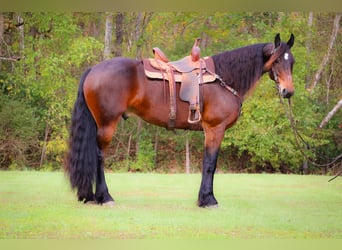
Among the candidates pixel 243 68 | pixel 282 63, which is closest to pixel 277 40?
pixel 282 63

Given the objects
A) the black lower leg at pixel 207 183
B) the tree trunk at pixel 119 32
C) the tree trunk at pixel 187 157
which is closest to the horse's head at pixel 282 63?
the black lower leg at pixel 207 183

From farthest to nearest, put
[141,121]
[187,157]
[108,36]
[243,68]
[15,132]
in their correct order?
[108,36] → [141,121] → [187,157] → [15,132] → [243,68]

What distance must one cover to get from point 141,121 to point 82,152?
596 cm

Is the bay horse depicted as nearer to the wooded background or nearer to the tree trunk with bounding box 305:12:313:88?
the wooded background

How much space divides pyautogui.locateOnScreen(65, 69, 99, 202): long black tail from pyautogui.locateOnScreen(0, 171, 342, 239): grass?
202 millimetres

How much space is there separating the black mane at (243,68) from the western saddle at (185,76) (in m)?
0.15

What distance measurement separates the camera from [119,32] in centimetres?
1167

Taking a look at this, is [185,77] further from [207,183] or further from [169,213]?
[169,213]

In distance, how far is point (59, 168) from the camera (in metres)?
10.7

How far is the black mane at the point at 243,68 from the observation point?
5406 mm

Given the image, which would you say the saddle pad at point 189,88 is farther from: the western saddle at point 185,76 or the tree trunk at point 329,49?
the tree trunk at point 329,49

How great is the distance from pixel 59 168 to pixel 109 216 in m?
6.19

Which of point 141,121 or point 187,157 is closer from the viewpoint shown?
point 187,157

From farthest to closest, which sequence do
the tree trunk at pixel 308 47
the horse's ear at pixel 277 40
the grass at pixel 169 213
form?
the tree trunk at pixel 308 47, the horse's ear at pixel 277 40, the grass at pixel 169 213
